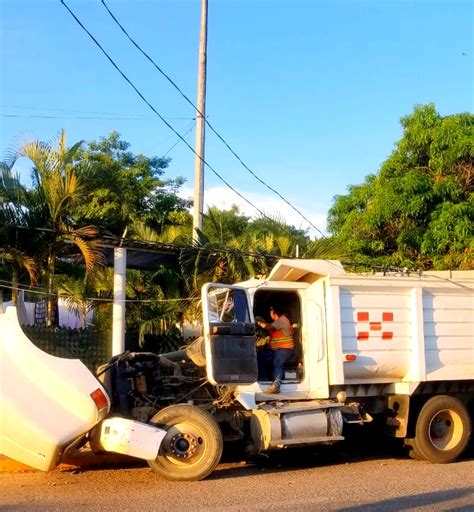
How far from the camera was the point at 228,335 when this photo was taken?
8.70 metres

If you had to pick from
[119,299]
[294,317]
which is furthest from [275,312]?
[119,299]

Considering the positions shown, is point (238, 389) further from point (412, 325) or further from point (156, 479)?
point (412, 325)

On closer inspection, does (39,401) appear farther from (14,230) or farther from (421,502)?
(14,230)

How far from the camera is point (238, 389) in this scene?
29.2 feet

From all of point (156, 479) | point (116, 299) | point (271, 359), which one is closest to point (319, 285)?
point (271, 359)

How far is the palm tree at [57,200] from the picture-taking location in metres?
11.7

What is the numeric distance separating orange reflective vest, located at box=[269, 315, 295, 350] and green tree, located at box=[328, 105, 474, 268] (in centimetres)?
654

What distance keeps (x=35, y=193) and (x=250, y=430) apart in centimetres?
582

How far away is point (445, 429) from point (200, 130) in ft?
25.8

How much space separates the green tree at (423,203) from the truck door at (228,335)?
729 cm

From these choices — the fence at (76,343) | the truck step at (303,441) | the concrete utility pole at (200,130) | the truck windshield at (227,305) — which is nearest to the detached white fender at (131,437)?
the truck step at (303,441)

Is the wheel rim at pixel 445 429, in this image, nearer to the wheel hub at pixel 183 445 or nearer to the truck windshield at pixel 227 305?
the truck windshield at pixel 227 305

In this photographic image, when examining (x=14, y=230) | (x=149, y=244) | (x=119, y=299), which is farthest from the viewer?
(x=149, y=244)

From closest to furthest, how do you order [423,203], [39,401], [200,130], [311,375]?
[39,401] → [311,375] → [200,130] → [423,203]
